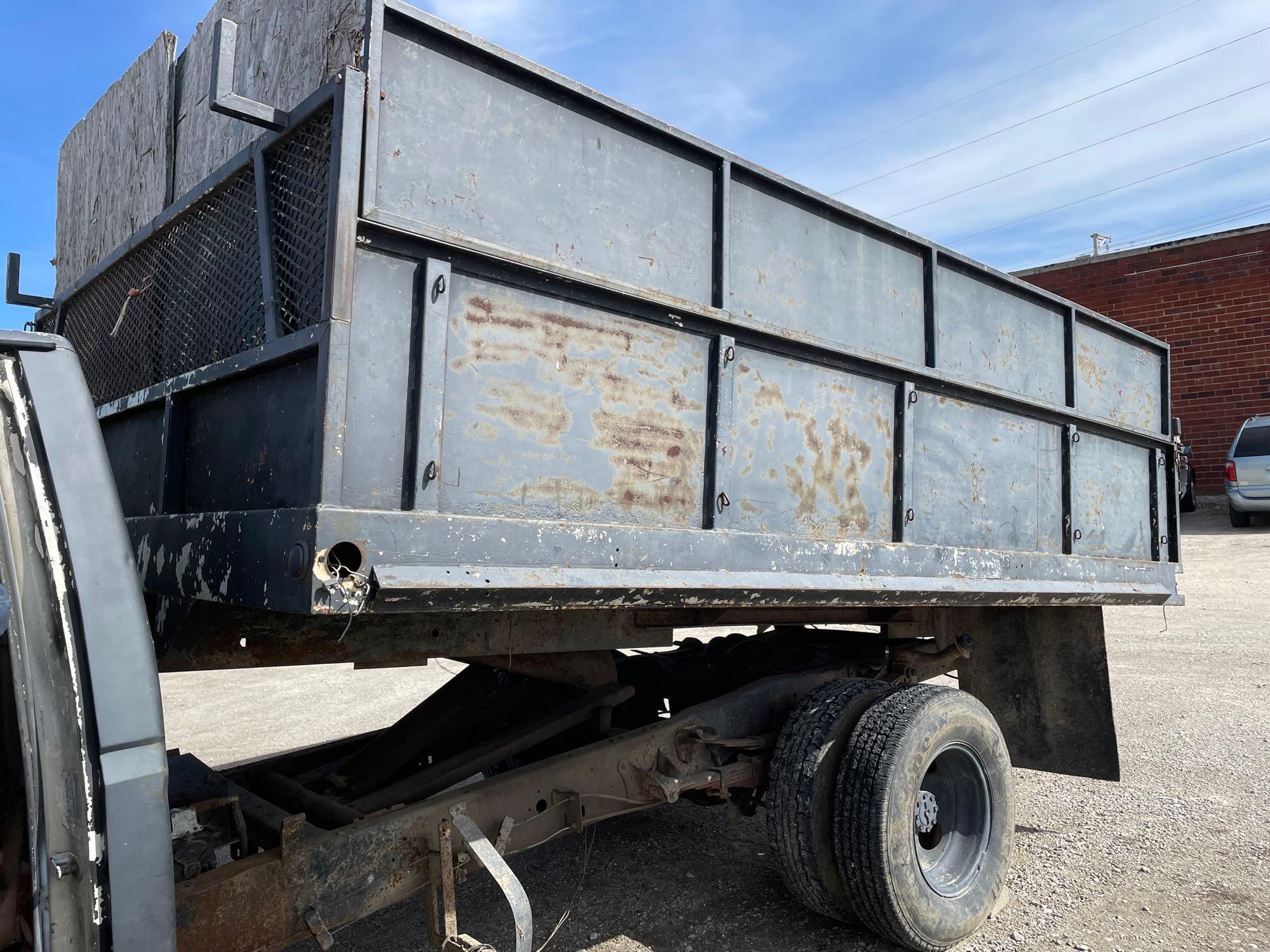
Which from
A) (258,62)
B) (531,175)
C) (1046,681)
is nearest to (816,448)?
(531,175)

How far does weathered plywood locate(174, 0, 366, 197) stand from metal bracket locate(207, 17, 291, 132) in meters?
0.07

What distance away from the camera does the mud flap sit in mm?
4570

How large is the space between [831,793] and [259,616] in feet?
6.69

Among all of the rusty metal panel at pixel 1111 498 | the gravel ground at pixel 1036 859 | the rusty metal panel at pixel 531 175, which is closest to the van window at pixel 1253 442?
the gravel ground at pixel 1036 859

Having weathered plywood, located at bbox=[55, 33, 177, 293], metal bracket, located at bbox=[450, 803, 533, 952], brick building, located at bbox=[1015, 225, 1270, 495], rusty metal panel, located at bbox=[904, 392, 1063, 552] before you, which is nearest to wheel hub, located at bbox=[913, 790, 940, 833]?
rusty metal panel, located at bbox=[904, 392, 1063, 552]

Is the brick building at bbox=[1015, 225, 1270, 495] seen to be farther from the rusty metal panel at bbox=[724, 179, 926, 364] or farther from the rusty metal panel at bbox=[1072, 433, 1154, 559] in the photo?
the rusty metal panel at bbox=[724, 179, 926, 364]

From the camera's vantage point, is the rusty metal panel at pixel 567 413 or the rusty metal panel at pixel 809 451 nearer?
the rusty metal panel at pixel 567 413

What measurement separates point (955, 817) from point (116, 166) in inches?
168

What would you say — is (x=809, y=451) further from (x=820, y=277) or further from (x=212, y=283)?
(x=212, y=283)

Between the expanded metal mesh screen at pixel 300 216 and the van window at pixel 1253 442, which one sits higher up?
the van window at pixel 1253 442

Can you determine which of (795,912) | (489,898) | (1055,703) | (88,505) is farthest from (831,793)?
(88,505)

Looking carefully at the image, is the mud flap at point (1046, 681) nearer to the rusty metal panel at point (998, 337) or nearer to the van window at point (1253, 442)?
the rusty metal panel at point (998, 337)

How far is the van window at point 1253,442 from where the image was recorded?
1221cm

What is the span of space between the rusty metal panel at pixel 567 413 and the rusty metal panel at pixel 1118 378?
8.47ft
